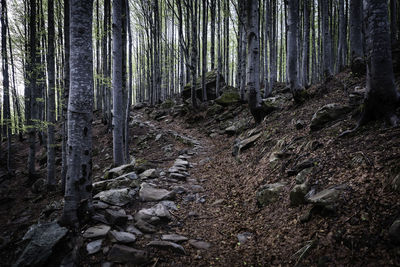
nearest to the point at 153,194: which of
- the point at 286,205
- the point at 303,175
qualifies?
the point at 286,205

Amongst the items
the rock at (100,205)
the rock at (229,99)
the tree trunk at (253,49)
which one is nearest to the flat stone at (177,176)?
the rock at (100,205)

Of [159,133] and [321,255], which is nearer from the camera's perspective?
[321,255]

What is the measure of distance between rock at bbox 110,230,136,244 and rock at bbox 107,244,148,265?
0.14 metres

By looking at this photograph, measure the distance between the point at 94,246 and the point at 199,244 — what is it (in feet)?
4.83

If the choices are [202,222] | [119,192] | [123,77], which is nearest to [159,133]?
[123,77]

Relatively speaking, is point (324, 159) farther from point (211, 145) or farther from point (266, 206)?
point (211, 145)

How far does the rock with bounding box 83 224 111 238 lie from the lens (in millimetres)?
2782

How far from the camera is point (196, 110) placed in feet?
46.4

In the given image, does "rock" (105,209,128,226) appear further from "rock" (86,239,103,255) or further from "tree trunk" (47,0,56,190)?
"tree trunk" (47,0,56,190)

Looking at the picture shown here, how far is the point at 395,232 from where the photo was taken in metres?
1.82

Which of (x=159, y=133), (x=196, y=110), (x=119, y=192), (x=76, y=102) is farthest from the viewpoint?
(x=196, y=110)

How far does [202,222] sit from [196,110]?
11002 millimetres

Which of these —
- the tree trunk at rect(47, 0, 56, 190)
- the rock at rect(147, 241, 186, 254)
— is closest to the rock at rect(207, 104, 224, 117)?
the tree trunk at rect(47, 0, 56, 190)

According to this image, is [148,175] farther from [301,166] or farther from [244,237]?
[301,166]
